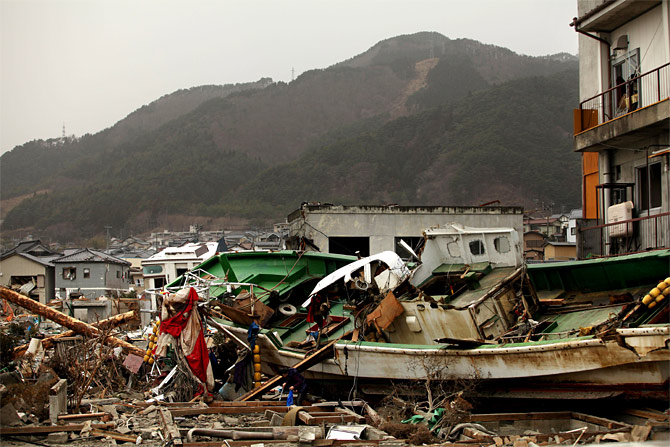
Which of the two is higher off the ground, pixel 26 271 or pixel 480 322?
pixel 480 322

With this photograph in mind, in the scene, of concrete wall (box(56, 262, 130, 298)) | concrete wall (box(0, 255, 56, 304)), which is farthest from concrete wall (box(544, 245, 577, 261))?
concrete wall (box(0, 255, 56, 304))

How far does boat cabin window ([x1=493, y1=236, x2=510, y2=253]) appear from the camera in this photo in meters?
15.9

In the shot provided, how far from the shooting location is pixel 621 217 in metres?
17.6

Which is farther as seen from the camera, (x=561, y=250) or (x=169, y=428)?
(x=561, y=250)

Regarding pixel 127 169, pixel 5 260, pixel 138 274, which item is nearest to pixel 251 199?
pixel 127 169

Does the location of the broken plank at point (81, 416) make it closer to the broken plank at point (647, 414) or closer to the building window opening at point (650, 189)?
the broken plank at point (647, 414)

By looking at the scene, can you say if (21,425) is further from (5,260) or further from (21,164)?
(21,164)

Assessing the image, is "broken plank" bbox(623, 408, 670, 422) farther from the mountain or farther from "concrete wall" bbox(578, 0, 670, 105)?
the mountain

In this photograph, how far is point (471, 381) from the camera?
490 inches

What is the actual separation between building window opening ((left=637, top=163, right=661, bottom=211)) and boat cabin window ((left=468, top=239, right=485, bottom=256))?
490cm

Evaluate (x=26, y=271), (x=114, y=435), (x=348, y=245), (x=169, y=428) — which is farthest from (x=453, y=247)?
(x=26, y=271)

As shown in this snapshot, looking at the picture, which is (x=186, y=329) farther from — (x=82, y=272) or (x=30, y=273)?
(x=30, y=273)

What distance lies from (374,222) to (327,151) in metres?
94.9

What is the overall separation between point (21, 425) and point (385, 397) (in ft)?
21.5
